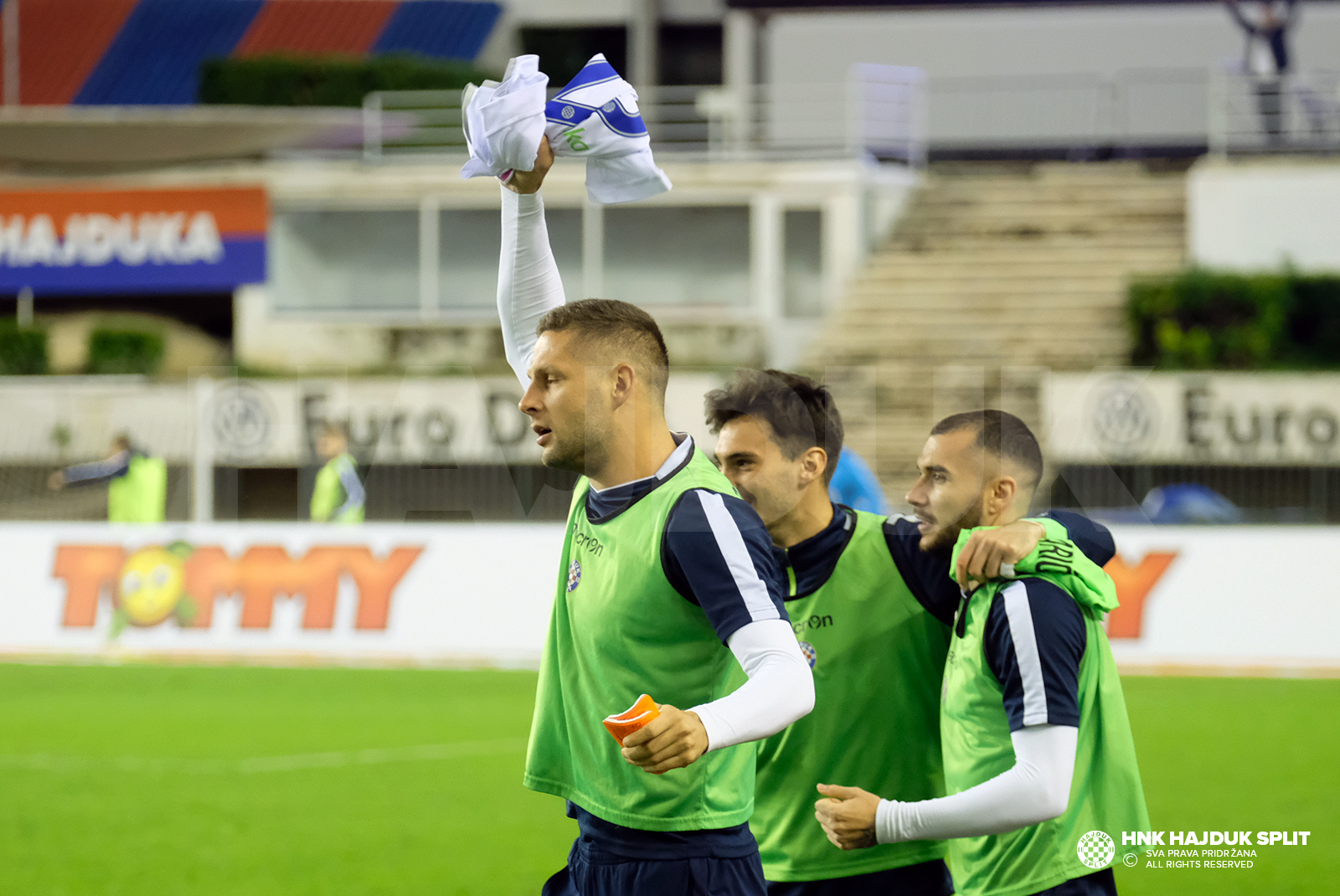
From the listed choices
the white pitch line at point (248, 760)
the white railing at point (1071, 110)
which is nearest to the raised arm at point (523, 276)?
the white pitch line at point (248, 760)

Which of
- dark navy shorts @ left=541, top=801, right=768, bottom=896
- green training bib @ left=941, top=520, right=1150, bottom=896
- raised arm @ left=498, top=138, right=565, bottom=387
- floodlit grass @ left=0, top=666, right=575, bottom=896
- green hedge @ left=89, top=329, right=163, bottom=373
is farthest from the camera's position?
green hedge @ left=89, top=329, right=163, bottom=373

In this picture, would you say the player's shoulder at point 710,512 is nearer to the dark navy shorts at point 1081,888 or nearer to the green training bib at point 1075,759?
the green training bib at point 1075,759

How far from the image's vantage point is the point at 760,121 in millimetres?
27234

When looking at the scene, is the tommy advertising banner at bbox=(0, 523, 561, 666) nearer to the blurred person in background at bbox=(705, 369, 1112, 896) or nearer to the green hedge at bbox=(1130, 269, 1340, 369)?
the blurred person in background at bbox=(705, 369, 1112, 896)

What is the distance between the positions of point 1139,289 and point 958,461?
19.2 m

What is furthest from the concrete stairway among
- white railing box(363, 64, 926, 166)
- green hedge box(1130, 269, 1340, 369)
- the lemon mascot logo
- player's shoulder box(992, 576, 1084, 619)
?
player's shoulder box(992, 576, 1084, 619)

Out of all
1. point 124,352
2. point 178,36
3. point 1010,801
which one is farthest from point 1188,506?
point 178,36

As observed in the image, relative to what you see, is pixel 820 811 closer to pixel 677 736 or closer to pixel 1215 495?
pixel 677 736

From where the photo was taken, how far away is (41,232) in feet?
89.2

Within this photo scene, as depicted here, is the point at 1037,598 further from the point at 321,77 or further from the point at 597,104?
the point at 321,77

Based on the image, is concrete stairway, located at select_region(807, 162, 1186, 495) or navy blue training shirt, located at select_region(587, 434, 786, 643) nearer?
navy blue training shirt, located at select_region(587, 434, 786, 643)

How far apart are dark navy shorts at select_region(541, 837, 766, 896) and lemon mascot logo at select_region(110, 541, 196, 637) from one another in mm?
11048

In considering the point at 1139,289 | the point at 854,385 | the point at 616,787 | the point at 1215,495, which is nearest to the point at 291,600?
the point at 854,385

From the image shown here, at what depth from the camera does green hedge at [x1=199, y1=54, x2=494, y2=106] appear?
28047mm
